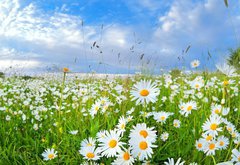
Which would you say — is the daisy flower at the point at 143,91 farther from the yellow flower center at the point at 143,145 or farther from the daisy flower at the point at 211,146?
the daisy flower at the point at 211,146

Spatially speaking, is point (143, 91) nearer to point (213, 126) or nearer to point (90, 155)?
point (90, 155)

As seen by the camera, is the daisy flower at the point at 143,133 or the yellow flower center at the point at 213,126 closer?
the daisy flower at the point at 143,133

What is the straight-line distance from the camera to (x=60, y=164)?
2516mm

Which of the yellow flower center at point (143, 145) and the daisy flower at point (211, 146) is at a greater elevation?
the yellow flower center at point (143, 145)

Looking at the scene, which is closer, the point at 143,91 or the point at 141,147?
the point at 141,147

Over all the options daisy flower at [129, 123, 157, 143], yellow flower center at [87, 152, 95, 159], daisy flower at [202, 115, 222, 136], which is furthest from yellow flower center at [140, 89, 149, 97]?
daisy flower at [202, 115, 222, 136]

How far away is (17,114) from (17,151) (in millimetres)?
1195

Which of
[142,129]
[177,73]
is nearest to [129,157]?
[142,129]

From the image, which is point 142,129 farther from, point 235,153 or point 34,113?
point 34,113

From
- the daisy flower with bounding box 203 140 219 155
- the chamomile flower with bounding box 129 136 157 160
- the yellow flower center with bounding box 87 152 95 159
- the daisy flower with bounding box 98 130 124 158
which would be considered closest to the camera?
the chamomile flower with bounding box 129 136 157 160

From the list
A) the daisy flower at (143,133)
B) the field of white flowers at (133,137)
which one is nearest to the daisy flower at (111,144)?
the field of white flowers at (133,137)

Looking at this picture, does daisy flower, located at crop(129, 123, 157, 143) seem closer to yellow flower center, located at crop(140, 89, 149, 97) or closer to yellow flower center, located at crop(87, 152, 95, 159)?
yellow flower center, located at crop(140, 89, 149, 97)

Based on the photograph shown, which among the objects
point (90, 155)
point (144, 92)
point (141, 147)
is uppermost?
point (144, 92)

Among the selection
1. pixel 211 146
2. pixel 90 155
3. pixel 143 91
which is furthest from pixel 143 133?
pixel 211 146
